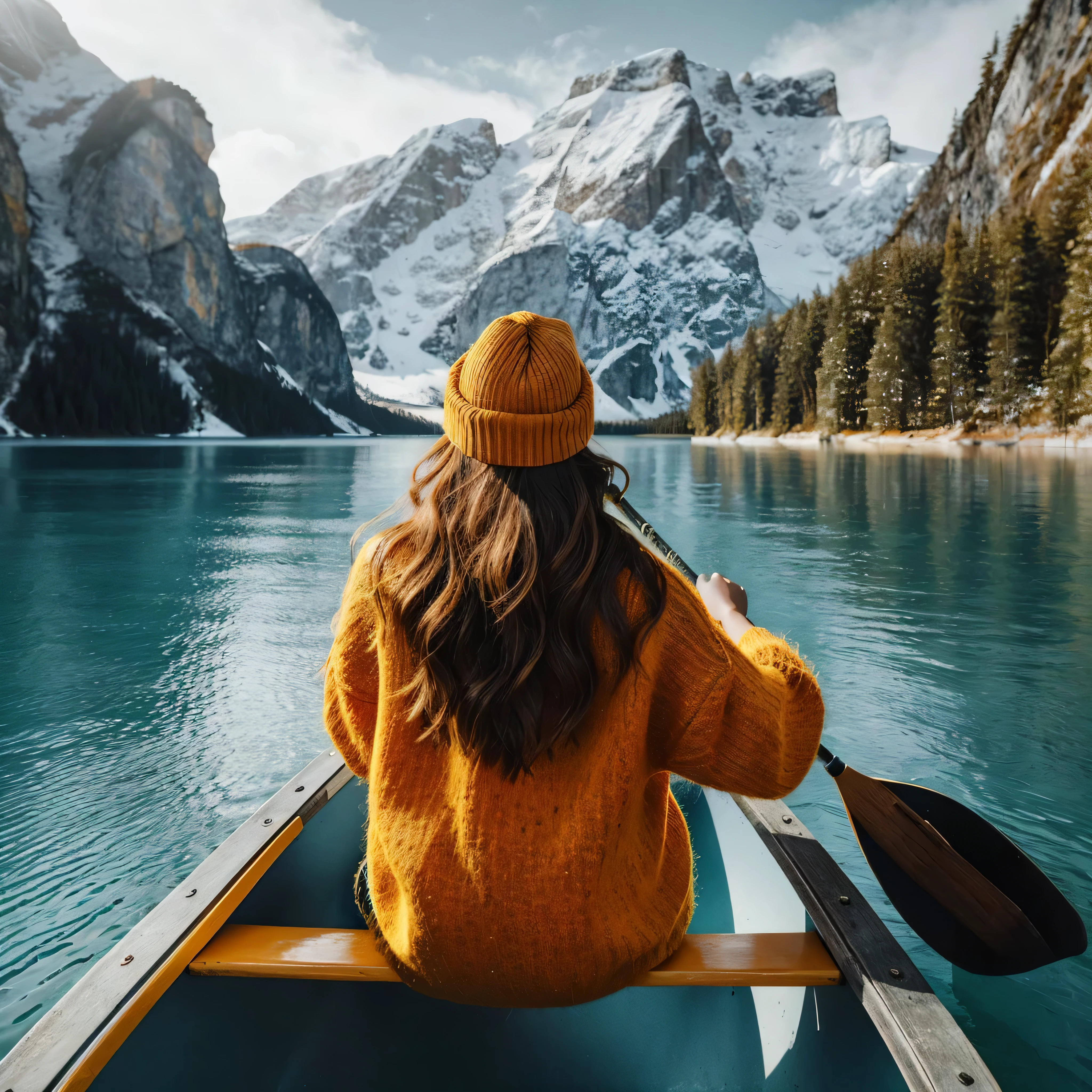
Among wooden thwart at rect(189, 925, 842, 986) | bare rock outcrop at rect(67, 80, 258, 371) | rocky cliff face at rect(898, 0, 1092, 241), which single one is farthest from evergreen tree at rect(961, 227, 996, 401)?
bare rock outcrop at rect(67, 80, 258, 371)

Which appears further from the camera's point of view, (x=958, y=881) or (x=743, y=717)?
Answer: (x=958, y=881)

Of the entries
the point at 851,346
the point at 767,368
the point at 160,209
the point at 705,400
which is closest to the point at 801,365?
the point at 851,346

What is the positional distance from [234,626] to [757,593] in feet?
17.7

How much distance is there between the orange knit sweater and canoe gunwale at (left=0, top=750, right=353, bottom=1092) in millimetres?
514

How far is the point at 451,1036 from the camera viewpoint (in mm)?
1784

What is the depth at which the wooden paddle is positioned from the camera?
2.00 metres

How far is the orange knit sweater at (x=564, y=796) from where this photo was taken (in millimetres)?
1098

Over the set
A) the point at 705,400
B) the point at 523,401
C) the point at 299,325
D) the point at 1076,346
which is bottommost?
the point at 523,401

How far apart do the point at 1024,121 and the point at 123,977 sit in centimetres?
5593

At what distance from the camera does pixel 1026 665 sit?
5562 mm

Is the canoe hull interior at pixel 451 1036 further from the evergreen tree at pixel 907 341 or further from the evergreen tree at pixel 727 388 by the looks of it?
the evergreen tree at pixel 727 388

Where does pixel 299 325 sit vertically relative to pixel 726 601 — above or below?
above

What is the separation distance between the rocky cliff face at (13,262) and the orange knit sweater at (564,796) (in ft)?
263

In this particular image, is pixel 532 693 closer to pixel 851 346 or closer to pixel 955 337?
pixel 955 337
